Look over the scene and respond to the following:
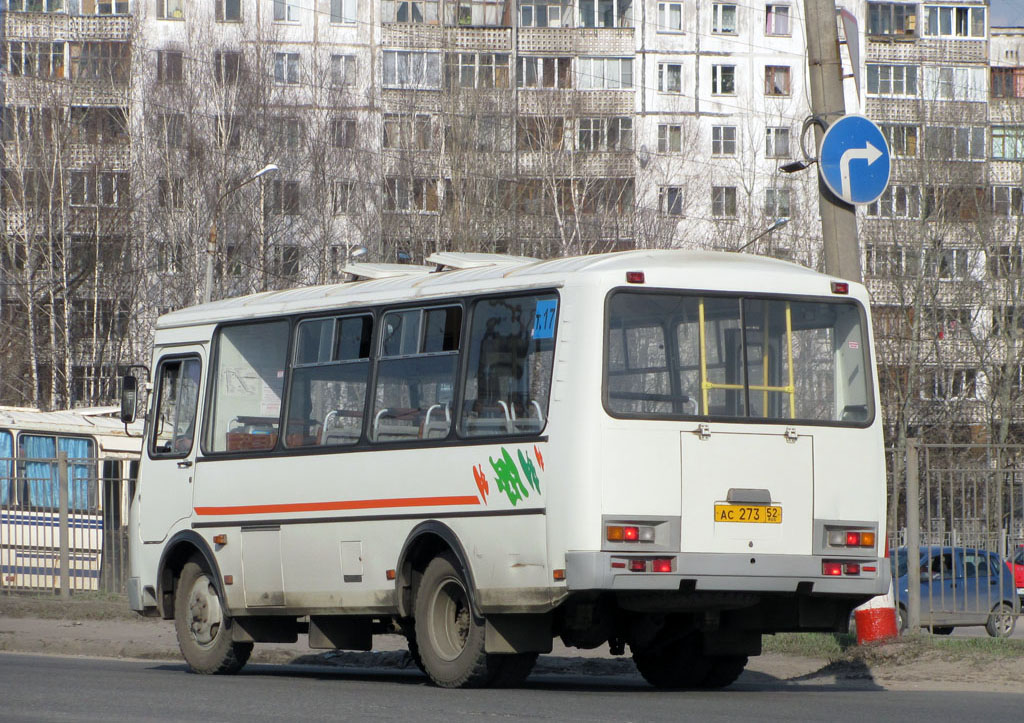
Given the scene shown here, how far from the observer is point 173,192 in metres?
51.8

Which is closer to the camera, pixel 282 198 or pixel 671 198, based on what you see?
pixel 282 198

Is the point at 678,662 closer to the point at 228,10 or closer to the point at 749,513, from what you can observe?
the point at 749,513

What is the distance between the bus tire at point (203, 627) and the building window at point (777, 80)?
6196cm

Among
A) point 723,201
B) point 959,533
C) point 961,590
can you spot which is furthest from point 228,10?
point 961,590

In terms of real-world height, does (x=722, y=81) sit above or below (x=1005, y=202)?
above

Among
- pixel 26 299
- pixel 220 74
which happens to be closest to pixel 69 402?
pixel 26 299

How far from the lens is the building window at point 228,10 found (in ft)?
200

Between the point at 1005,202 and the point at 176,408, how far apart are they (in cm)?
4743

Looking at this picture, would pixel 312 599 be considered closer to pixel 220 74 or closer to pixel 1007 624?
pixel 1007 624

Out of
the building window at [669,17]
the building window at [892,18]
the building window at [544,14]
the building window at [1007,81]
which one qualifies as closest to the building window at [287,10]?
the building window at [544,14]

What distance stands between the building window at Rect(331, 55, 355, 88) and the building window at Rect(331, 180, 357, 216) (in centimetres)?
374

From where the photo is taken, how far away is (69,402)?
163 ft

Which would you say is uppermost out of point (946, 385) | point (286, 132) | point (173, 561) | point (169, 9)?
point (169, 9)

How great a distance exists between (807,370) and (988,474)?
3695 mm
